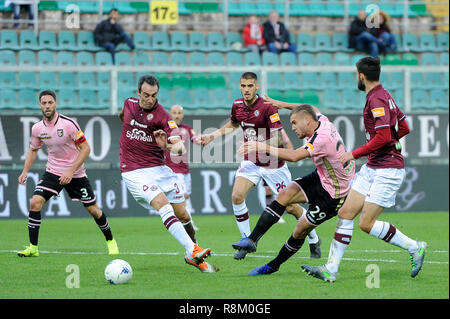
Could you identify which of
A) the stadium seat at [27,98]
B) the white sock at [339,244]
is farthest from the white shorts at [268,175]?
the stadium seat at [27,98]

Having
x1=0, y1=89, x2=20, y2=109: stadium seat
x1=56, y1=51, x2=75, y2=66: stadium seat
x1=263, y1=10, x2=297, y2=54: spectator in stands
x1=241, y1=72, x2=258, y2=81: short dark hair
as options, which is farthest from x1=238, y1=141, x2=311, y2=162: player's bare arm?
x1=263, y1=10, x2=297, y2=54: spectator in stands


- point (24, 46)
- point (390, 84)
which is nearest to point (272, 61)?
point (390, 84)

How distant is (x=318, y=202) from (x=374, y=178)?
76 centimetres

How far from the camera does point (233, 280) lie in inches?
348

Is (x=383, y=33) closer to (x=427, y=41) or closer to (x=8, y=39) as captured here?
(x=427, y=41)

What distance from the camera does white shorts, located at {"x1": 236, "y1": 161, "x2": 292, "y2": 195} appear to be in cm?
1180

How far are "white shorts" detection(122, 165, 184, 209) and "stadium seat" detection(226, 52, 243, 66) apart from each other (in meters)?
11.8

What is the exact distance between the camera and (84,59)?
20.8 metres

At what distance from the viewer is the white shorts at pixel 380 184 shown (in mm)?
8727

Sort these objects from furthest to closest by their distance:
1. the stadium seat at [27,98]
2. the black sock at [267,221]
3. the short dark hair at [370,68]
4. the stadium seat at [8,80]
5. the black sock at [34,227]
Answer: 1. the stadium seat at [27,98]
2. the stadium seat at [8,80]
3. the black sock at [34,227]
4. the black sock at [267,221]
5. the short dark hair at [370,68]

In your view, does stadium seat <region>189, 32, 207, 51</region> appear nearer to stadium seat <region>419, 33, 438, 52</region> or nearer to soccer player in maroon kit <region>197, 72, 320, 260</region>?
stadium seat <region>419, 33, 438, 52</region>

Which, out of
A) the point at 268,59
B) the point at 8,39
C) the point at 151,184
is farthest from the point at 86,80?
the point at 151,184

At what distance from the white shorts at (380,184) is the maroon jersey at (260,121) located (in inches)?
116

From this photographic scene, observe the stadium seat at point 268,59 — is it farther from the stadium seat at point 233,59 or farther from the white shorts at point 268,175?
the white shorts at point 268,175
